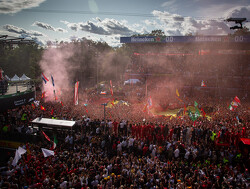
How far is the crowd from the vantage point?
24.3ft

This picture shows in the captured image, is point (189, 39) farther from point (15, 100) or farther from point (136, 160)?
point (136, 160)

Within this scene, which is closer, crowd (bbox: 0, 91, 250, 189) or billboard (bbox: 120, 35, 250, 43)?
crowd (bbox: 0, 91, 250, 189)

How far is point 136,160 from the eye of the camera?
28.8ft

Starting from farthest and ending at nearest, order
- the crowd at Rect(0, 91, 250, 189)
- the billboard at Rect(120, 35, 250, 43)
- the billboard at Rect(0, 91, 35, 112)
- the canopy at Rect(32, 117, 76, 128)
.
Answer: the billboard at Rect(120, 35, 250, 43), the billboard at Rect(0, 91, 35, 112), the canopy at Rect(32, 117, 76, 128), the crowd at Rect(0, 91, 250, 189)

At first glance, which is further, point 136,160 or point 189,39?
point 189,39

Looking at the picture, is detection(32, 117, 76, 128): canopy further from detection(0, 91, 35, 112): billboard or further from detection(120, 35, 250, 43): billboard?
detection(120, 35, 250, 43): billboard

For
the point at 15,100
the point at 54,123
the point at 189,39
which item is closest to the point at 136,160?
the point at 54,123

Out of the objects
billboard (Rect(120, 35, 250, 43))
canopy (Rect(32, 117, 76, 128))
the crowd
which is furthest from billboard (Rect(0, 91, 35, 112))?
billboard (Rect(120, 35, 250, 43))

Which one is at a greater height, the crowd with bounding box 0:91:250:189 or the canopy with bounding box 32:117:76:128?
the canopy with bounding box 32:117:76:128

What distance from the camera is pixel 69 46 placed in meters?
43.0

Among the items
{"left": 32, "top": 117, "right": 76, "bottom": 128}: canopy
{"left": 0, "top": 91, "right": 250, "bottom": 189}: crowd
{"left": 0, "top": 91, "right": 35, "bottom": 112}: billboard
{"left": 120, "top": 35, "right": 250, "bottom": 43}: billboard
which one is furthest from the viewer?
{"left": 120, "top": 35, "right": 250, "bottom": 43}: billboard

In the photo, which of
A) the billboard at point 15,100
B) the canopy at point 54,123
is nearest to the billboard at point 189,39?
the billboard at point 15,100

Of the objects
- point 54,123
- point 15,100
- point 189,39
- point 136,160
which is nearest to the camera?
point 136,160

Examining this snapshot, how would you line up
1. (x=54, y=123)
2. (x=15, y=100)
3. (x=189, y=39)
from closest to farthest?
(x=54, y=123) → (x=15, y=100) → (x=189, y=39)
